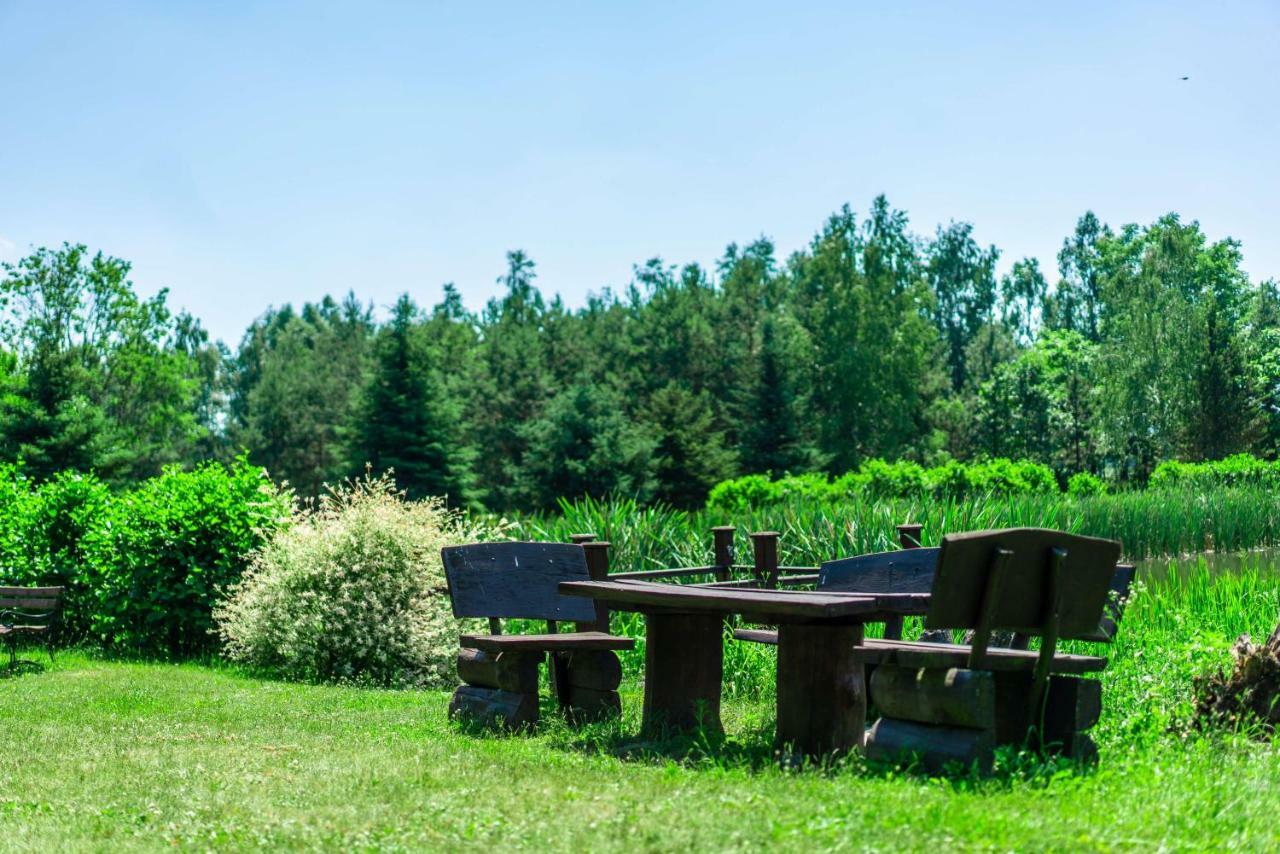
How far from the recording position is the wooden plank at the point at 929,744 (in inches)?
197

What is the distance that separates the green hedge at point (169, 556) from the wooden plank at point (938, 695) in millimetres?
8798

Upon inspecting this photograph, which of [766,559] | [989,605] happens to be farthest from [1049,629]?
[766,559]

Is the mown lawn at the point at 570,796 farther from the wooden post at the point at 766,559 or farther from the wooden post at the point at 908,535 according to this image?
the wooden post at the point at 766,559

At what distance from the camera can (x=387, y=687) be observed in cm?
1060

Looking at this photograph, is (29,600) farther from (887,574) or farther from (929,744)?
(929,744)

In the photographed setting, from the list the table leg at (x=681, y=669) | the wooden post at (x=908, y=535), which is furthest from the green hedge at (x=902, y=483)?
the table leg at (x=681, y=669)

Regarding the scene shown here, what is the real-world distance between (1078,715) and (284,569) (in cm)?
841

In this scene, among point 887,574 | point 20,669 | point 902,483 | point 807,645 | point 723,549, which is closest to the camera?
point 807,645

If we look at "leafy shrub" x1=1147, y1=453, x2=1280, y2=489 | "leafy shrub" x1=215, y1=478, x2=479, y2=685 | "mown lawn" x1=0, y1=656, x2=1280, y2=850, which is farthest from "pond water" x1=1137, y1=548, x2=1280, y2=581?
"mown lawn" x1=0, y1=656, x2=1280, y2=850

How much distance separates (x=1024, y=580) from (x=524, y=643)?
10.2ft

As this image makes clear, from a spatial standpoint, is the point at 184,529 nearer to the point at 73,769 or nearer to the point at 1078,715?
the point at 73,769

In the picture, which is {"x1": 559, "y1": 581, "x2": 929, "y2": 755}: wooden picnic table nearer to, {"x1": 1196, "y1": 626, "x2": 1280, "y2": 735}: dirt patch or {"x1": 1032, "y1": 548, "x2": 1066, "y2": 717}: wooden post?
{"x1": 1032, "y1": 548, "x2": 1066, "y2": 717}: wooden post

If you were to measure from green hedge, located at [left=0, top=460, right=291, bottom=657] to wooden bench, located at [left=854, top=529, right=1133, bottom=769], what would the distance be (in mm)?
8925

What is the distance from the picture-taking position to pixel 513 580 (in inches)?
314
